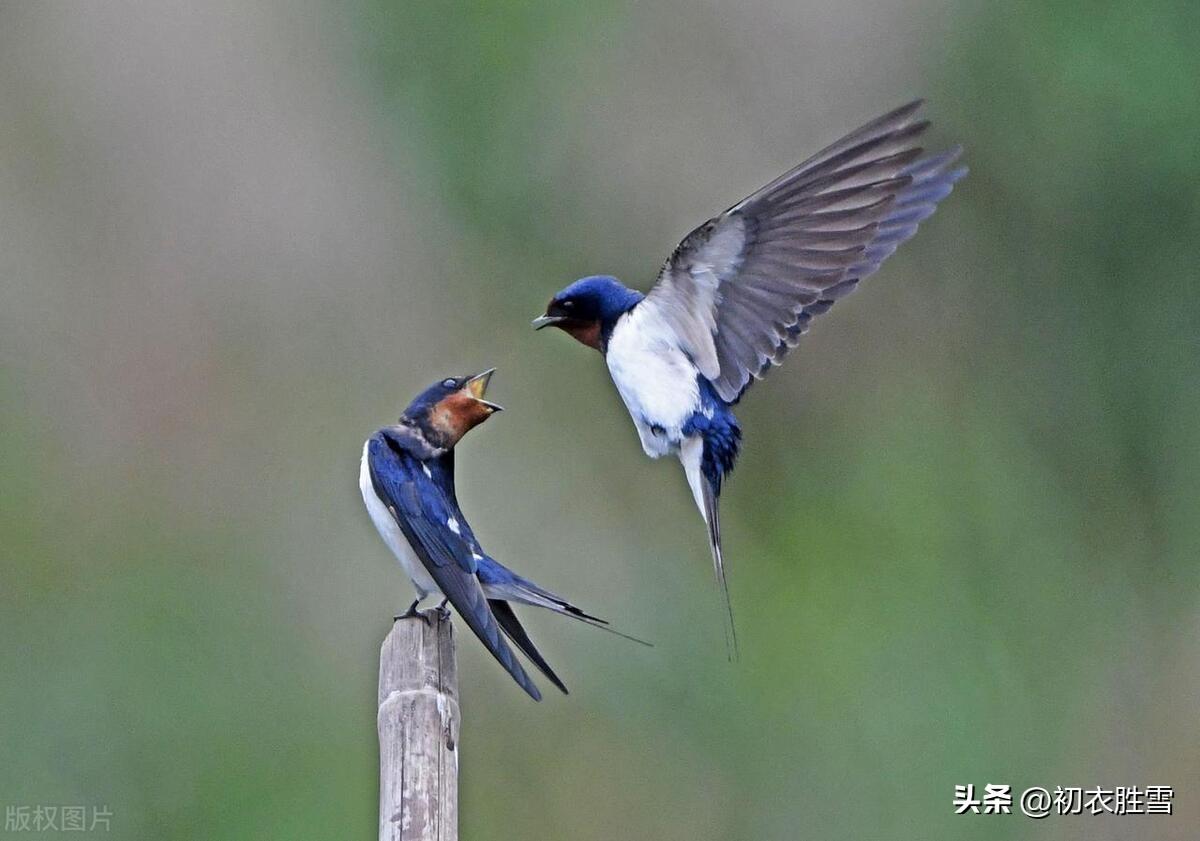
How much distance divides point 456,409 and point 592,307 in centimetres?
33

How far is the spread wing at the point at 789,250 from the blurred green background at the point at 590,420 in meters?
2.15

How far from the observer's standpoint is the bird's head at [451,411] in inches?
122

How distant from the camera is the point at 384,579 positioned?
5309mm

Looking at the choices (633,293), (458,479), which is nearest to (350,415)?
(458,479)

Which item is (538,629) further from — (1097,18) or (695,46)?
(1097,18)

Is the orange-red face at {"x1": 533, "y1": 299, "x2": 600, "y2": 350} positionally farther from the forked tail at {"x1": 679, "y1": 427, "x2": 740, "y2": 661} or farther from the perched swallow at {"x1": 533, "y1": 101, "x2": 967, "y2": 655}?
the forked tail at {"x1": 679, "y1": 427, "x2": 740, "y2": 661}

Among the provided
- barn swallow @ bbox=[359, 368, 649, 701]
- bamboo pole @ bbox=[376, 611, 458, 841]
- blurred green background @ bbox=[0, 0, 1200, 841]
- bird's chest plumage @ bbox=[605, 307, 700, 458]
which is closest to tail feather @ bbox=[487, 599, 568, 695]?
barn swallow @ bbox=[359, 368, 649, 701]

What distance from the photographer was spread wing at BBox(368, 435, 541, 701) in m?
2.78

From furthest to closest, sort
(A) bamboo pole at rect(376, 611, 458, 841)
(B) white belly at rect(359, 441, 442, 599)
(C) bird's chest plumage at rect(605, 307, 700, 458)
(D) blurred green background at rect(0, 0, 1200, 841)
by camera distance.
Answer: (D) blurred green background at rect(0, 0, 1200, 841) → (C) bird's chest plumage at rect(605, 307, 700, 458) → (B) white belly at rect(359, 441, 442, 599) → (A) bamboo pole at rect(376, 611, 458, 841)

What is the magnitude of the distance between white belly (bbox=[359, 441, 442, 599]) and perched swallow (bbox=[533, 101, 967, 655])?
17.2 inches

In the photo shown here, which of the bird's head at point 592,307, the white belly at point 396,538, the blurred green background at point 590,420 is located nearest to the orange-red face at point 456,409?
the white belly at point 396,538

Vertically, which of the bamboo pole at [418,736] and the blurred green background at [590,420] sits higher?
the blurred green background at [590,420]

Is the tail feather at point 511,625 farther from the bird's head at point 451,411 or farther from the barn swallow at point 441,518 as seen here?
the bird's head at point 451,411

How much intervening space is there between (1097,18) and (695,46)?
125 centimetres
